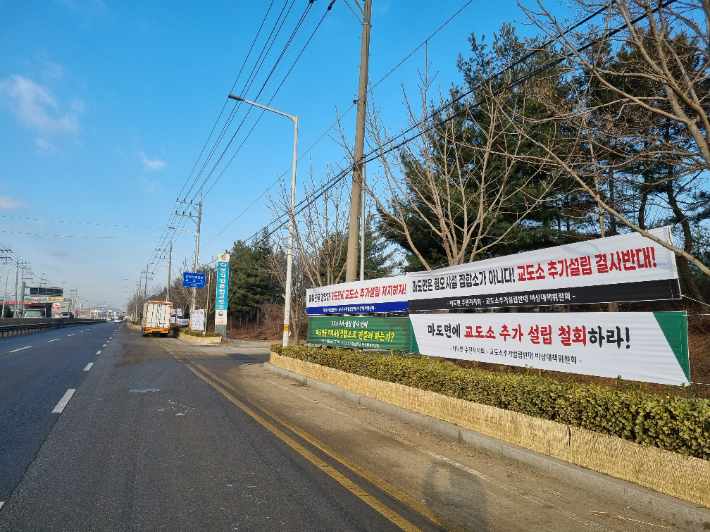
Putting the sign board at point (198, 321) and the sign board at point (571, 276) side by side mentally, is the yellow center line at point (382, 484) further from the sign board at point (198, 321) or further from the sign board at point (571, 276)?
the sign board at point (198, 321)

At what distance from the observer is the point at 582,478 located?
194 inches

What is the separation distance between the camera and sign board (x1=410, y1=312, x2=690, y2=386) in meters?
5.31

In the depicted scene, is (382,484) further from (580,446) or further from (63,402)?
(63,402)

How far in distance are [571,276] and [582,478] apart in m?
2.72

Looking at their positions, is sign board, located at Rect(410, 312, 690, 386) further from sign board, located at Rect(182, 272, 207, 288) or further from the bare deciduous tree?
sign board, located at Rect(182, 272, 207, 288)

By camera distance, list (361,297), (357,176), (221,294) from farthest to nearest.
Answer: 1. (221,294)
2. (357,176)
3. (361,297)

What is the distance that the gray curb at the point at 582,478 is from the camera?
403cm

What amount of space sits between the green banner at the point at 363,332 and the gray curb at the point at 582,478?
90.6 inches

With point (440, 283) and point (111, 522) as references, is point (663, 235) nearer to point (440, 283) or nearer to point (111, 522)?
point (440, 283)

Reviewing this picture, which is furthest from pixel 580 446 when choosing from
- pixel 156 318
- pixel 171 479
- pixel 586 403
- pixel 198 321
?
pixel 156 318

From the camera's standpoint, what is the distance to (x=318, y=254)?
17.6 metres

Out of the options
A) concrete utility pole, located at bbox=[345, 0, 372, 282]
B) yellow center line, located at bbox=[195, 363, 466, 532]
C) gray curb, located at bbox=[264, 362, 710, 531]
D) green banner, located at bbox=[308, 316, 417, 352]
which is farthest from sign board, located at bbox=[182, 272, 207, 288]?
gray curb, located at bbox=[264, 362, 710, 531]

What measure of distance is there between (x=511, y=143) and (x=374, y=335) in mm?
6384

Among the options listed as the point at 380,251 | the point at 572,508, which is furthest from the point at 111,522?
the point at 380,251
